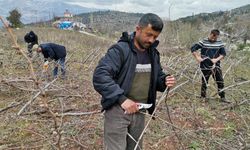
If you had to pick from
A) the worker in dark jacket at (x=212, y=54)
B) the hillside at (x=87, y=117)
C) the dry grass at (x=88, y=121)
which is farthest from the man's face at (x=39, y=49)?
the worker in dark jacket at (x=212, y=54)

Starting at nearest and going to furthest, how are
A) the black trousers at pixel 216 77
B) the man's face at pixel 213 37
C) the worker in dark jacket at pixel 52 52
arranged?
the man's face at pixel 213 37, the black trousers at pixel 216 77, the worker in dark jacket at pixel 52 52

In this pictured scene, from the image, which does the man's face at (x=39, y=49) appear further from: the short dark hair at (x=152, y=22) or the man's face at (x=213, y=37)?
the short dark hair at (x=152, y=22)

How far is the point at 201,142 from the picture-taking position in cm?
455

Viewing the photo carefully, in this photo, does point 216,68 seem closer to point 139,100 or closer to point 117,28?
point 139,100

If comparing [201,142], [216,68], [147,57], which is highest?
[147,57]

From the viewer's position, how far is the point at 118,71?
2.38m

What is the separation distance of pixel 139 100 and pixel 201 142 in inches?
89.1

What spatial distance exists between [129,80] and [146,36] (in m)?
0.32

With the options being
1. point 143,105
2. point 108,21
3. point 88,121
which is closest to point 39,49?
point 88,121

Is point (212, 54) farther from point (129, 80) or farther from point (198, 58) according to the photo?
point (129, 80)

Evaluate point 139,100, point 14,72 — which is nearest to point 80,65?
point 14,72

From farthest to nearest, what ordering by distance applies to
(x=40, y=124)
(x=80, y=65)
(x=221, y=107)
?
(x=80, y=65) < (x=221, y=107) < (x=40, y=124)

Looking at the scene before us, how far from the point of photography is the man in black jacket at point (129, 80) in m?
2.28

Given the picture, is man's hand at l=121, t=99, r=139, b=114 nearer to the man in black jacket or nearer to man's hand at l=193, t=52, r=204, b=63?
Result: the man in black jacket
